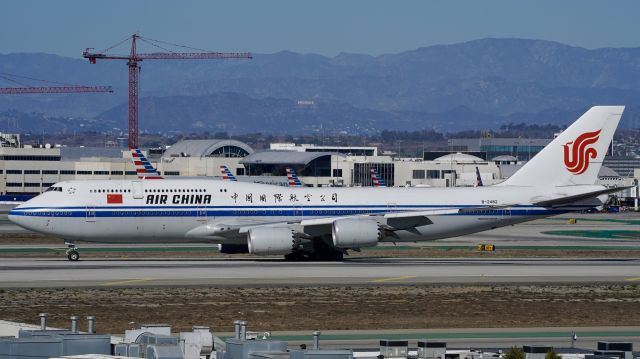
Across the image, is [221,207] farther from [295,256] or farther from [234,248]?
[295,256]

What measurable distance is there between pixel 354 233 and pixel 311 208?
12.0ft

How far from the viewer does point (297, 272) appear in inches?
2131

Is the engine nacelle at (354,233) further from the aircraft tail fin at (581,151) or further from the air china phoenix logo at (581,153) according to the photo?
the air china phoenix logo at (581,153)

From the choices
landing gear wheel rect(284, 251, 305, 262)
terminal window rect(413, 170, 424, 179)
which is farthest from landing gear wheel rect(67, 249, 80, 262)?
terminal window rect(413, 170, 424, 179)

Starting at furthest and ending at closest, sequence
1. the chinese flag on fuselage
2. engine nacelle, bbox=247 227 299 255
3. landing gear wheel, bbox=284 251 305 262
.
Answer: landing gear wheel, bbox=284 251 305 262 < the chinese flag on fuselage < engine nacelle, bbox=247 227 299 255

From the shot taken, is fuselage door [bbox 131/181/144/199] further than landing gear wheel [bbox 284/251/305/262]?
No

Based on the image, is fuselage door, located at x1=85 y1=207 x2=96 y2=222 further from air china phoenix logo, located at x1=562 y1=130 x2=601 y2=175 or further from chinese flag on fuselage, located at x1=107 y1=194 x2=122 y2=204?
air china phoenix logo, located at x1=562 y1=130 x2=601 y2=175

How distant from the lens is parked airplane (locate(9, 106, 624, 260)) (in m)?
60.2

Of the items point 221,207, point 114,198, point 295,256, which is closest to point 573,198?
point 295,256

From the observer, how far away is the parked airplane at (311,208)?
6019 centimetres

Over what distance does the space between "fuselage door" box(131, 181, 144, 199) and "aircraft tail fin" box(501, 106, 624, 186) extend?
68.2 feet

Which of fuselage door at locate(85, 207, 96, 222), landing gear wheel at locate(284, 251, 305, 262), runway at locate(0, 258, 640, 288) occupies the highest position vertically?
fuselage door at locate(85, 207, 96, 222)

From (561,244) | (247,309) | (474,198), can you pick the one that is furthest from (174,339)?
(561,244)

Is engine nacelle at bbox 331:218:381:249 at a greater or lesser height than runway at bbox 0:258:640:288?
greater
